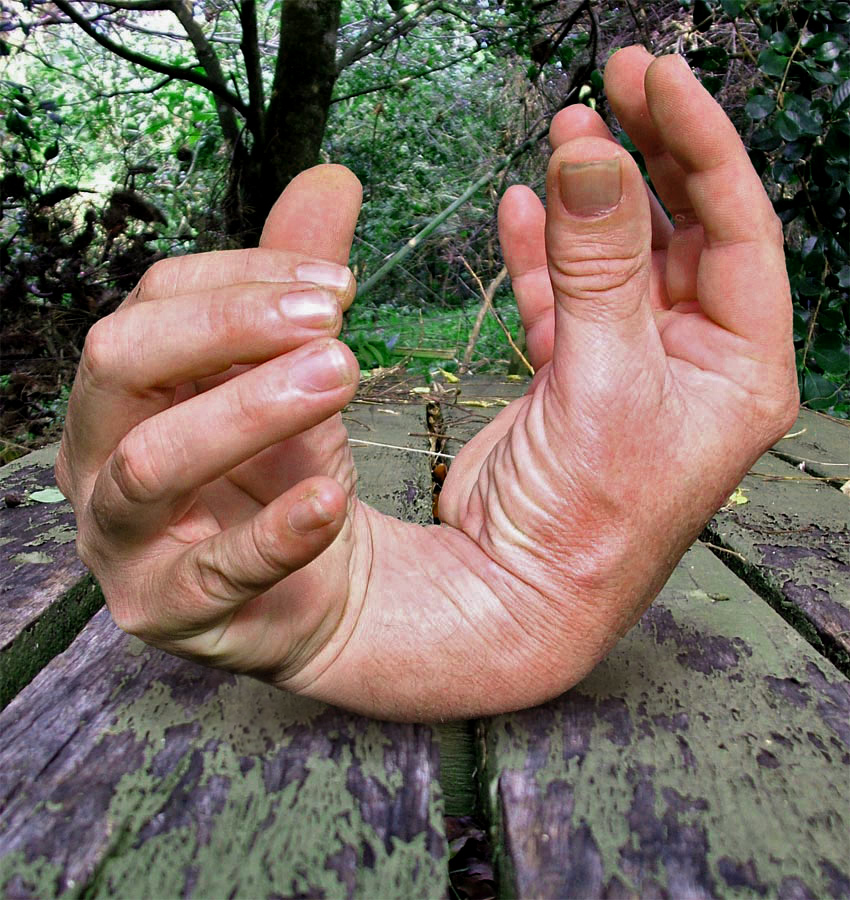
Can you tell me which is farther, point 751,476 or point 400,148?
point 400,148

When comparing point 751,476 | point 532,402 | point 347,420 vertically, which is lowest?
point 347,420

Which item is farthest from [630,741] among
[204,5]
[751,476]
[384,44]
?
[204,5]

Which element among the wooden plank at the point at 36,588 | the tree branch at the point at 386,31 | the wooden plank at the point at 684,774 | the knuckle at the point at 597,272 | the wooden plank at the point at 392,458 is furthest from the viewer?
the tree branch at the point at 386,31

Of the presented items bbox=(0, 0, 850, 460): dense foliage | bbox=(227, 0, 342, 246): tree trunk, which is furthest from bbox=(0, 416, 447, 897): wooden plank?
bbox=(227, 0, 342, 246): tree trunk

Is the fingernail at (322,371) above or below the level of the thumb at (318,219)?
below

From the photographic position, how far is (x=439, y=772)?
59 cm

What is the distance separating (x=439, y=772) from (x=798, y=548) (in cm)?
60

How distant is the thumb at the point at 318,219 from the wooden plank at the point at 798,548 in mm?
561

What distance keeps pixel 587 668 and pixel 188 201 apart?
358 centimetres

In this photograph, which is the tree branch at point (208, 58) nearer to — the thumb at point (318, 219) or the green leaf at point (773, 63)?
the green leaf at point (773, 63)

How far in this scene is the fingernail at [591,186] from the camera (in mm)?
569

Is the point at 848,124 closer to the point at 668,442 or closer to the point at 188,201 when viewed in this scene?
the point at 668,442

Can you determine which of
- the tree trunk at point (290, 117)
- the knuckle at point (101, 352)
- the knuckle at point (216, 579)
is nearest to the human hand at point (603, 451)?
the knuckle at point (216, 579)

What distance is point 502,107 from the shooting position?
17.3 ft
